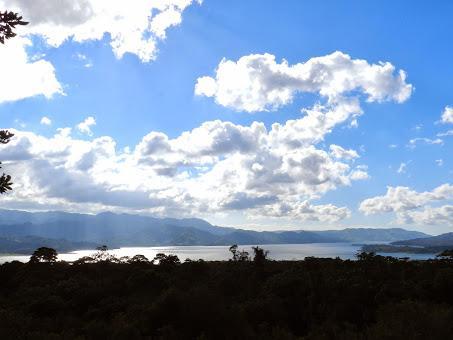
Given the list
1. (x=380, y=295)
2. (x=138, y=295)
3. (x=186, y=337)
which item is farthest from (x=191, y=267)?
(x=186, y=337)

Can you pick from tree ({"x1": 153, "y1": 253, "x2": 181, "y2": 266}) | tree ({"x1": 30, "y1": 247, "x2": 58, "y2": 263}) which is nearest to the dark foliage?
tree ({"x1": 153, "y1": 253, "x2": 181, "y2": 266})

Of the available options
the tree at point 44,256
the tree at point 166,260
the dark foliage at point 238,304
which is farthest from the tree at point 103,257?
the dark foliage at point 238,304

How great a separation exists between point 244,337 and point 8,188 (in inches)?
294

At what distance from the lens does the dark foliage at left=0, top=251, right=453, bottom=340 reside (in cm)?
1214

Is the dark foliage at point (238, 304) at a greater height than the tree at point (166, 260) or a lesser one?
A: lesser

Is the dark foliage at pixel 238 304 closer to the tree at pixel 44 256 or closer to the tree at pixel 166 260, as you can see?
the tree at pixel 166 260

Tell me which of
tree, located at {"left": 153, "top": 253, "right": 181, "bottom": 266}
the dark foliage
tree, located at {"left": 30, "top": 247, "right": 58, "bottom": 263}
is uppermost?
tree, located at {"left": 30, "top": 247, "right": 58, "bottom": 263}

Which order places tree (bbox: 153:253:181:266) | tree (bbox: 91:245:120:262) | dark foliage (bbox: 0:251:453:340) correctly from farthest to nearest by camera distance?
tree (bbox: 91:245:120:262), tree (bbox: 153:253:181:266), dark foliage (bbox: 0:251:453:340)

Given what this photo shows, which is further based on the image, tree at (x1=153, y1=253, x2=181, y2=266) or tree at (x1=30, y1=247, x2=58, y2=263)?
tree at (x1=30, y1=247, x2=58, y2=263)

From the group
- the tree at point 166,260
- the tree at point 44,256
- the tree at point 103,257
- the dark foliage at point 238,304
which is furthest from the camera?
the tree at point 103,257

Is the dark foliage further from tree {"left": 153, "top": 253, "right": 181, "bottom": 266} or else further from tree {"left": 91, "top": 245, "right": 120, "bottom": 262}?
tree {"left": 91, "top": 245, "right": 120, "bottom": 262}

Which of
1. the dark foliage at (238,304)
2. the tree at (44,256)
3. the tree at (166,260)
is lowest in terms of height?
the dark foliage at (238,304)

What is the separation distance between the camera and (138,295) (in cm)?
2303

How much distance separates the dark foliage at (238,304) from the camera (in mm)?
12141
